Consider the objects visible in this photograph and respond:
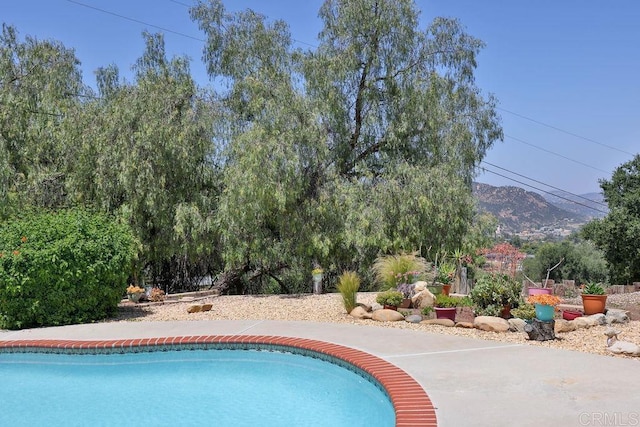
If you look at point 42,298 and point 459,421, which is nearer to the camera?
point 459,421

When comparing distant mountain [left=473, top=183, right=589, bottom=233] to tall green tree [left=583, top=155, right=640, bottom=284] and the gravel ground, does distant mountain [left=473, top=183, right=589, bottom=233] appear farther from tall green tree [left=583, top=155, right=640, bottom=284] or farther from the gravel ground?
the gravel ground

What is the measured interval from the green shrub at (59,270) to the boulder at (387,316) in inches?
173

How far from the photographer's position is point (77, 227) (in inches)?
362

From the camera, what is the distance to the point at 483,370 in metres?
5.59

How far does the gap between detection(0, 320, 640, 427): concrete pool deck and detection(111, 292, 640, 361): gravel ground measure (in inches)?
17.1

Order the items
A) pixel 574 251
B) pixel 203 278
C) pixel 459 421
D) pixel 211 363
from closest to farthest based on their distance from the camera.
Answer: pixel 459 421 → pixel 211 363 → pixel 203 278 → pixel 574 251

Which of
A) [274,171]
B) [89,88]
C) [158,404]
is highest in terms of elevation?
[89,88]

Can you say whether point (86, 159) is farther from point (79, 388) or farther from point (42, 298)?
point (79, 388)

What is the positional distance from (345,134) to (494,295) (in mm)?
7049

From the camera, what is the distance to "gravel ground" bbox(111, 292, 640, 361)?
7.11 m

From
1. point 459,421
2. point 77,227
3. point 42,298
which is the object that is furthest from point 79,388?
point 459,421

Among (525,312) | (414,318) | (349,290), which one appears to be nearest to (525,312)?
(525,312)

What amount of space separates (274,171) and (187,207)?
250 cm

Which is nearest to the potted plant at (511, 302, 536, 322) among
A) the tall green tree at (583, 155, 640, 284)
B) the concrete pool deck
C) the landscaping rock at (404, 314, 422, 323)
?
the concrete pool deck
